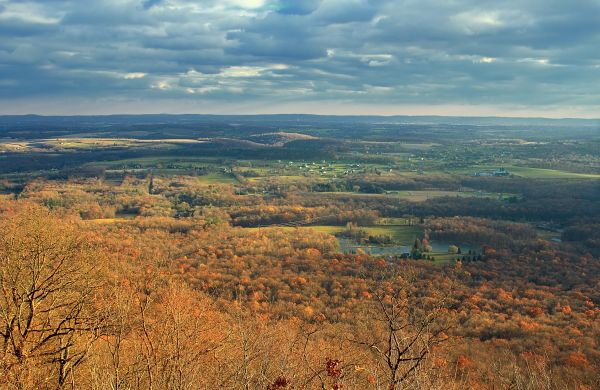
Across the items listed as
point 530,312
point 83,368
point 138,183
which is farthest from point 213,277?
point 138,183

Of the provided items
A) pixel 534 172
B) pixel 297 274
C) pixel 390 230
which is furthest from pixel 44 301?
pixel 534 172

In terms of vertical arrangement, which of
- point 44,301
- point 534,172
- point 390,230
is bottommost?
point 390,230

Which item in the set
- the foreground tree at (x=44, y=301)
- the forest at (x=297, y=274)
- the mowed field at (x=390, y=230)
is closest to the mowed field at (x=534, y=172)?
the forest at (x=297, y=274)

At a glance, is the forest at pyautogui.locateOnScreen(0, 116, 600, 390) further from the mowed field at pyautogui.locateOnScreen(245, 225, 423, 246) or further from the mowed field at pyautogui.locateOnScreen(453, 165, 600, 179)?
the mowed field at pyautogui.locateOnScreen(453, 165, 600, 179)

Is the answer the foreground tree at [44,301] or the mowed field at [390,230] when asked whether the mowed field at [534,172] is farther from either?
the foreground tree at [44,301]

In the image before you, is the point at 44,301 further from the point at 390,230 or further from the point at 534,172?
the point at 534,172
